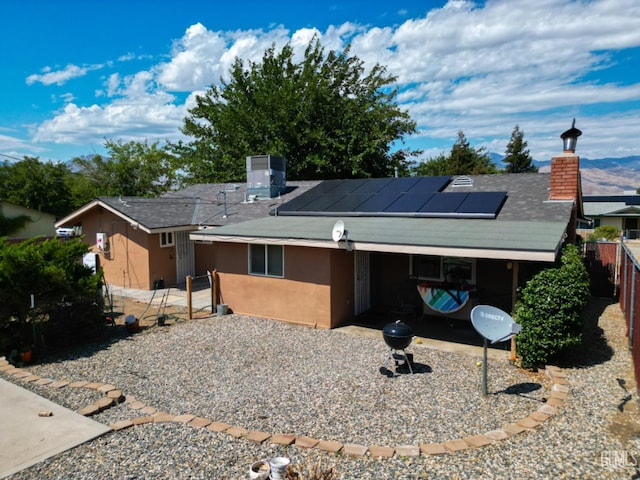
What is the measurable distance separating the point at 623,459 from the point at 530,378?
2.57 m

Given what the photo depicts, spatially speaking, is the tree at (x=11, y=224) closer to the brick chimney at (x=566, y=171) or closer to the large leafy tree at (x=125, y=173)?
the large leafy tree at (x=125, y=173)

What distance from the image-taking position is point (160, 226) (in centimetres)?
1546

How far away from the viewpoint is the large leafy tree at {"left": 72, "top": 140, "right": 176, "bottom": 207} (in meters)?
36.3

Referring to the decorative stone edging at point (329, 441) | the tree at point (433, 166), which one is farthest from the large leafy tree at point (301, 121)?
the tree at point (433, 166)

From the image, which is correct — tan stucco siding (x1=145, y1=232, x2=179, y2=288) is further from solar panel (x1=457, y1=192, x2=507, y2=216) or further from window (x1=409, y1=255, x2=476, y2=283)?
solar panel (x1=457, y1=192, x2=507, y2=216)

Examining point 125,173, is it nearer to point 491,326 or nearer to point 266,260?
point 266,260

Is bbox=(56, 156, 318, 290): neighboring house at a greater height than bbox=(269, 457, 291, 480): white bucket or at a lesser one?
greater

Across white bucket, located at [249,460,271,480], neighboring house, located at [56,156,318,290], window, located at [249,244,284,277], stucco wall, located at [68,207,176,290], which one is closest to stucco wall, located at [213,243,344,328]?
window, located at [249,244,284,277]

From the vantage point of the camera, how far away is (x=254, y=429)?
5.74 m

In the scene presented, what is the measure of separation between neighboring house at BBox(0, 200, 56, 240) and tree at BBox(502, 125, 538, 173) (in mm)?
49458

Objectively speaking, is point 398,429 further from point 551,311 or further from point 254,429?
point 551,311

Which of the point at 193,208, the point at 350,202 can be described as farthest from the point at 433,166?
the point at 350,202

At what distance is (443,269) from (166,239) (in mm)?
10823

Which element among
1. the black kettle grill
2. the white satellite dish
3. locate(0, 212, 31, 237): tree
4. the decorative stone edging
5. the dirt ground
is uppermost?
locate(0, 212, 31, 237): tree
